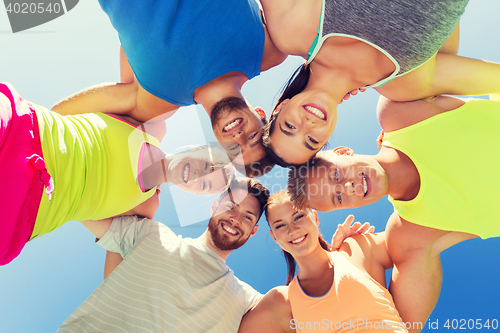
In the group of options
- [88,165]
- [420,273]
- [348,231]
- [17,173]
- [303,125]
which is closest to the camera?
[17,173]

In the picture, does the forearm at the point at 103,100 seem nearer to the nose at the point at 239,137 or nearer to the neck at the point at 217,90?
the neck at the point at 217,90

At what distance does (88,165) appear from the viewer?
128cm

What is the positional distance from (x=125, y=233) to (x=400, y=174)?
72.1 inches

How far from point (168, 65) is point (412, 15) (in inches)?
45.5

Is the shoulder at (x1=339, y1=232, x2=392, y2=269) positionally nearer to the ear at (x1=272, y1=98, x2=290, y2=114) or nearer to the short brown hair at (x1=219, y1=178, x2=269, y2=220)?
the short brown hair at (x1=219, y1=178, x2=269, y2=220)

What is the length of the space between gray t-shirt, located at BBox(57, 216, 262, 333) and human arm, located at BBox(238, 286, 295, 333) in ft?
0.22

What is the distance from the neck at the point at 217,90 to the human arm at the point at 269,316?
1.40m

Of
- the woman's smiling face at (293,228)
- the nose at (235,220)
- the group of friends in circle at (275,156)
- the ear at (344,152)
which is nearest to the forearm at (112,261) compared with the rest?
the group of friends in circle at (275,156)

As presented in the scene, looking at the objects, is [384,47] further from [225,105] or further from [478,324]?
[478,324]

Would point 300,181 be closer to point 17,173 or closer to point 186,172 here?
point 186,172

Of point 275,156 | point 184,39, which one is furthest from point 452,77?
point 184,39

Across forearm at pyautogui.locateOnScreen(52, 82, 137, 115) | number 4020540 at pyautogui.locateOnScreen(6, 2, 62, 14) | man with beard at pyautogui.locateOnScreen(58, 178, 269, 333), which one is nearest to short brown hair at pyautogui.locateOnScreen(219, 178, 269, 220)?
man with beard at pyautogui.locateOnScreen(58, 178, 269, 333)

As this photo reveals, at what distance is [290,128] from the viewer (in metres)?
1.43

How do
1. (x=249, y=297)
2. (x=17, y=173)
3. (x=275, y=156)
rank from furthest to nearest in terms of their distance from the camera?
(x=249, y=297), (x=275, y=156), (x=17, y=173)
